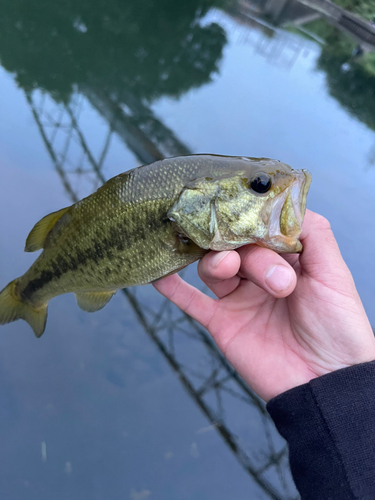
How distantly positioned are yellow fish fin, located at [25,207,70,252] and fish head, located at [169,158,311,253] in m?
0.72

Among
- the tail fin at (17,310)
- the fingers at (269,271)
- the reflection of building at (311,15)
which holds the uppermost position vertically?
the reflection of building at (311,15)

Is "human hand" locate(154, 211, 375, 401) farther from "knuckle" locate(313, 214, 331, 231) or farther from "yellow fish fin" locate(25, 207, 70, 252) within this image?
"yellow fish fin" locate(25, 207, 70, 252)

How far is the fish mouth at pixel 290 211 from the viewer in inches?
45.1

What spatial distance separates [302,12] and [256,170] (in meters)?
14.9

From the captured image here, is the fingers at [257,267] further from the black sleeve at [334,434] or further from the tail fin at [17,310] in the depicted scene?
the tail fin at [17,310]

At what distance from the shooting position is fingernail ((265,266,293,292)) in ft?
3.80

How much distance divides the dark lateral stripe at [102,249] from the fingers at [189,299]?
0.52m

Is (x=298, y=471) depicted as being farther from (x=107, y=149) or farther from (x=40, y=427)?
(x=107, y=149)

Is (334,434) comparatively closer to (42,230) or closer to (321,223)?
(321,223)

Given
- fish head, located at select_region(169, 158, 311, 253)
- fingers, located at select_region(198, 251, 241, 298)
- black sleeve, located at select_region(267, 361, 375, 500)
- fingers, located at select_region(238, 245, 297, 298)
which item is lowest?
black sleeve, located at select_region(267, 361, 375, 500)

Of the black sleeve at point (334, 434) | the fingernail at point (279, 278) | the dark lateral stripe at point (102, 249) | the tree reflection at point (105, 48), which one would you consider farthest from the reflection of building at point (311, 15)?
the black sleeve at point (334, 434)

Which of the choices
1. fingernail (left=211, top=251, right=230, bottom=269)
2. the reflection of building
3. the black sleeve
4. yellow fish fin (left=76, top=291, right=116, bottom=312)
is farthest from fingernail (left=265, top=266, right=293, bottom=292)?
the reflection of building

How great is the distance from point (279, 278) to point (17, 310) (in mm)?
1765

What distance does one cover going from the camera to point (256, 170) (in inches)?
47.1
